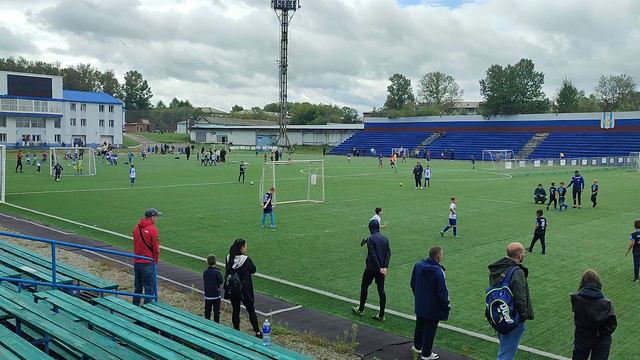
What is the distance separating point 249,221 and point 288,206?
4.75m

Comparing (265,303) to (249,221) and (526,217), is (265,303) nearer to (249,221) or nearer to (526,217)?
(249,221)

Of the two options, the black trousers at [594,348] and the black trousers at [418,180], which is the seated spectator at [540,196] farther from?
the black trousers at [594,348]

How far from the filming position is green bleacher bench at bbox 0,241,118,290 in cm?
972

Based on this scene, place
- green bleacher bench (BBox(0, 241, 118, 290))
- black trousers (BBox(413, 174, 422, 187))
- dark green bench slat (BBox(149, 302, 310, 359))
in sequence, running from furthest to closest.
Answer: black trousers (BBox(413, 174, 422, 187)) < green bleacher bench (BBox(0, 241, 118, 290)) < dark green bench slat (BBox(149, 302, 310, 359))

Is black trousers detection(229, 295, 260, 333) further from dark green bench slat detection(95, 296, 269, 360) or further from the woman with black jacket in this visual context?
dark green bench slat detection(95, 296, 269, 360)

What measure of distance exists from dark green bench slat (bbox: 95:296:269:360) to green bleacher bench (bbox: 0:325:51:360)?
1535 millimetres

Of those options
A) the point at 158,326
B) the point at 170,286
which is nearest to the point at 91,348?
the point at 158,326

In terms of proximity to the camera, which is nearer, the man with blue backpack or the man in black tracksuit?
the man with blue backpack

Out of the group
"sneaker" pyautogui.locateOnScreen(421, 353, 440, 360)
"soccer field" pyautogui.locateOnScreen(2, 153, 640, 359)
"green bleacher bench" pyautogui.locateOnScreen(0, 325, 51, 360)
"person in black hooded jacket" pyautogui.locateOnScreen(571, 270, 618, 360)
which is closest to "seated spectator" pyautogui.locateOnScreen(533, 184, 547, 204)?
"soccer field" pyautogui.locateOnScreen(2, 153, 640, 359)

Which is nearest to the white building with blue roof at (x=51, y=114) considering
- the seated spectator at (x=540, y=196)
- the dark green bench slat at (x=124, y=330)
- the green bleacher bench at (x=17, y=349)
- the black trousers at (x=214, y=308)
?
the seated spectator at (x=540, y=196)

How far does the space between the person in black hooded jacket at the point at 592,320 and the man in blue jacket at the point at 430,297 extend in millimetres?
1828

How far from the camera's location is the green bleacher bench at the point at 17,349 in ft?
19.7

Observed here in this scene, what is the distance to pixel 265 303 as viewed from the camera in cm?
1152

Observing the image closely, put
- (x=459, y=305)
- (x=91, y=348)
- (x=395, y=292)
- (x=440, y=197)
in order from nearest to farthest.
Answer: (x=91, y=348) → (x=459, y=305) → (x=395, y=292) → (x=440, y=197)
